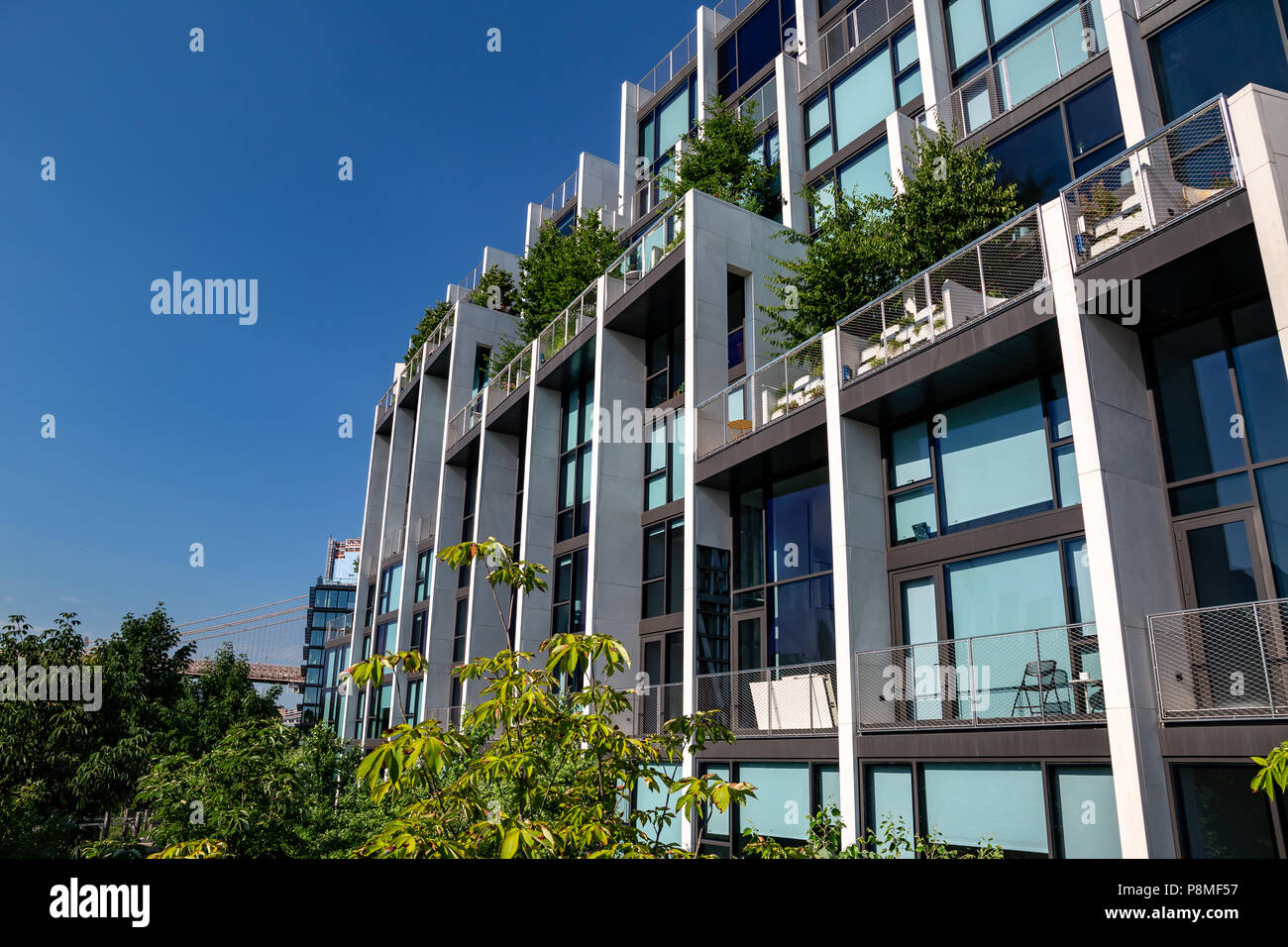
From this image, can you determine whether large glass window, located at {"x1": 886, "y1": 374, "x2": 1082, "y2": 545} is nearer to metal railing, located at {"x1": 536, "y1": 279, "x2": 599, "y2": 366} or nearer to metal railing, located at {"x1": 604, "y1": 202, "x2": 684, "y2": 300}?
metal railing, located at {"x1": 604, "y1": 202, "x2": 684, "y2": 300}

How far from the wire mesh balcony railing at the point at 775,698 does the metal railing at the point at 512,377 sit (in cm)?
1488

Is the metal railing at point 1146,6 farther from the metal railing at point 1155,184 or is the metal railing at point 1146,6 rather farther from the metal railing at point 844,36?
the metal railing at point 844,36

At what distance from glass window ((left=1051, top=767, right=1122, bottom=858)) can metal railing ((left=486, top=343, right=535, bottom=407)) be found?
21602 millimetres

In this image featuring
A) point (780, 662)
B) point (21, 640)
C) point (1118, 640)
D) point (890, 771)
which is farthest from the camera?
point (21, 640)

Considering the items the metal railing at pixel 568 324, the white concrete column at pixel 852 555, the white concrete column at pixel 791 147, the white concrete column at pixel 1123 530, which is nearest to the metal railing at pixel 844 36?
the white concrete column at pixel 791 147

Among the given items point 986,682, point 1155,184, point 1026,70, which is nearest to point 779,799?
point 986,682

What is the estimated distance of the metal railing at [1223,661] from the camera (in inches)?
408

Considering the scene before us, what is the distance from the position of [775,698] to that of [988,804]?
4971 millimetres

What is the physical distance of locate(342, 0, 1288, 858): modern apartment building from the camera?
1122cm

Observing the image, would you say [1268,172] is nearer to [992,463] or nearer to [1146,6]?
[992,463]
